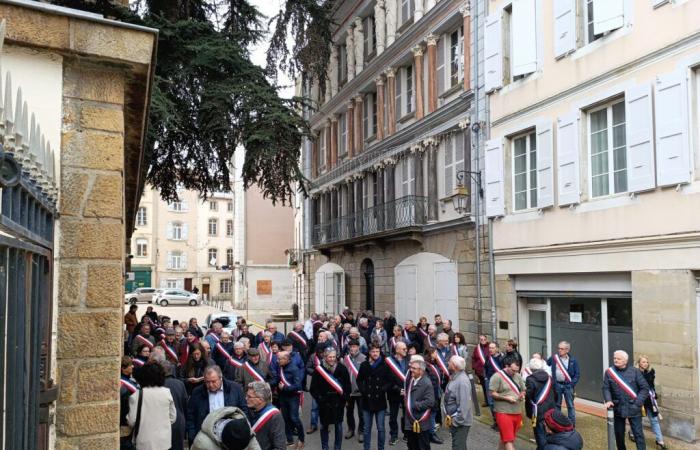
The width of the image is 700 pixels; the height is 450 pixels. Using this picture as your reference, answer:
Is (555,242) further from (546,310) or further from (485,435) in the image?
(485,435)

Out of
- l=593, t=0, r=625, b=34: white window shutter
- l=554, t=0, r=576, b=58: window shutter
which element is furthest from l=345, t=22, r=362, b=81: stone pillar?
l=593, t=0, r=625, b=34: white window shutter

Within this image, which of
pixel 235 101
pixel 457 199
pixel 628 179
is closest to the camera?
pixel 628 179

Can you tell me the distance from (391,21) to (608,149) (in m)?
12.1

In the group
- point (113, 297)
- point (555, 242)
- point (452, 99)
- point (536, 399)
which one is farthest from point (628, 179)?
point (113, 297)

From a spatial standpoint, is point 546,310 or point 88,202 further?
point 546,310

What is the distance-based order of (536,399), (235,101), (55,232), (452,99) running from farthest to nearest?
1. (452,99)
2. (235,101)
3. (536,399)
4. (55,232)

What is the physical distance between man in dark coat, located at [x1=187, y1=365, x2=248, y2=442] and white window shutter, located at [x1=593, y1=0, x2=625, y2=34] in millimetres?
9987

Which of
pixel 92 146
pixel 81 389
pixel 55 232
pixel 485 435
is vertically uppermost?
pixel 92 146

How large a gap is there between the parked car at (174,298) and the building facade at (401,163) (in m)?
26.4

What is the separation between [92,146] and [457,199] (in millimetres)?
14868

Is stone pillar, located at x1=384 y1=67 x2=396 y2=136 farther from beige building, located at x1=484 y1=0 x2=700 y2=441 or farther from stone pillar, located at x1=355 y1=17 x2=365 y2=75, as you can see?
beige building, located at x1=484 y1=0 x2=700 y2=441

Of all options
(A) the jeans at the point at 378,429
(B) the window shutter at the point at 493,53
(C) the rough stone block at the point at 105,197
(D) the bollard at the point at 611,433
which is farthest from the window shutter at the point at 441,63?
(C) the rough stone block at the point at 105,197

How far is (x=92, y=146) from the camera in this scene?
11.8 ft

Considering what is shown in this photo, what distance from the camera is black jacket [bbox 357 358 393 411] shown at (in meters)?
10.0
